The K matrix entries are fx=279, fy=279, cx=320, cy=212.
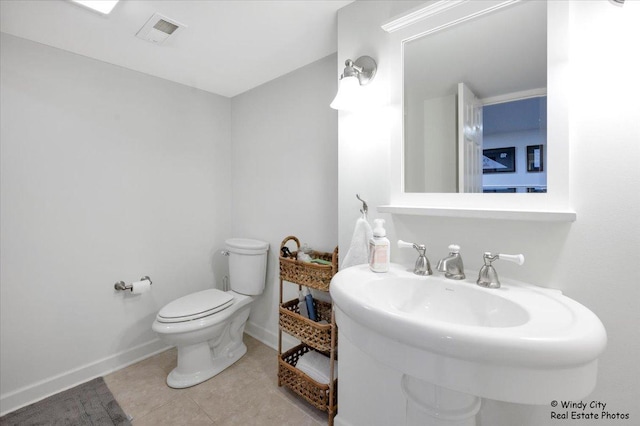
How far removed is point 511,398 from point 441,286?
0.44m

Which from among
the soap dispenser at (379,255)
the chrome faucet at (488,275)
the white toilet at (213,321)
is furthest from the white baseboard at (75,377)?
the chrome faucet at (488,275)

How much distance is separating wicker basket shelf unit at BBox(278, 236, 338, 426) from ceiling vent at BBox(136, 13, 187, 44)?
4.65 feet

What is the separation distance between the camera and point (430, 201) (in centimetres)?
112

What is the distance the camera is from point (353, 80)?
3.99ft

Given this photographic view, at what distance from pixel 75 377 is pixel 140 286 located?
64 centimetres

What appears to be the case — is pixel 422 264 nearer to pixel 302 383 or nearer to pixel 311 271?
Result: pixel 311 271

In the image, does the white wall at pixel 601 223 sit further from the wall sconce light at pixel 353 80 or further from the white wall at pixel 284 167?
the white wall at pixel 284 167

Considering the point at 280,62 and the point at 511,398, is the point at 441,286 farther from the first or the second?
the point at 280,62

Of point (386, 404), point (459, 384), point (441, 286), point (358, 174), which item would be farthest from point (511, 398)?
point (358, 174)

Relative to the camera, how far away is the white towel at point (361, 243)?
1242mm

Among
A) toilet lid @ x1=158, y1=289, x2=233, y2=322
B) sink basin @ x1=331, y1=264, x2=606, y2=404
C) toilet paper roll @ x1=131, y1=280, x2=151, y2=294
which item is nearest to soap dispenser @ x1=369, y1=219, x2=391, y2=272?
sink basin @ x1=331, y1=264, x2=606, y2=404

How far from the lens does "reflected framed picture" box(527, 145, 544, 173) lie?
0.90 meters

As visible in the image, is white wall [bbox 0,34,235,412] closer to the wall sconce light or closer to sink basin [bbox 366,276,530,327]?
the wall sconce light

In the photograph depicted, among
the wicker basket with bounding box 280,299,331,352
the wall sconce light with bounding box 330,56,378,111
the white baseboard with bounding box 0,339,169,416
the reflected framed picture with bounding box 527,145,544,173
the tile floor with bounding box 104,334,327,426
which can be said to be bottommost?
the tile floor with bounding box 104,334,327,426
